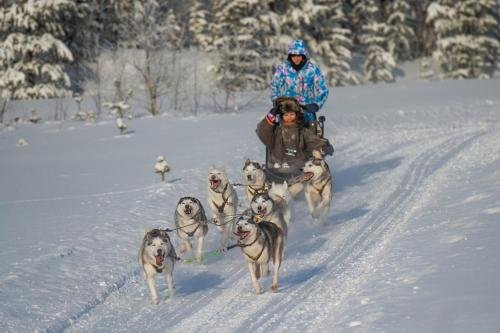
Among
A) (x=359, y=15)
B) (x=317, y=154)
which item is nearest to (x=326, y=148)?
(x=317, y=154)

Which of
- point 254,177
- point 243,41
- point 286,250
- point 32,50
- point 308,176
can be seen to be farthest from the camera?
point 243,41

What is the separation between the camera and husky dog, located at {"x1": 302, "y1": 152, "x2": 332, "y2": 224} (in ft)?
31.2

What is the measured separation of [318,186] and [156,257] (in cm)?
376

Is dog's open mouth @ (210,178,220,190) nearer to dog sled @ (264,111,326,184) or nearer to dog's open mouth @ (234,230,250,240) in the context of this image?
dog sled @ (264,111,326,184)

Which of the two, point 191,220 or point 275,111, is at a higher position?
point 275,111

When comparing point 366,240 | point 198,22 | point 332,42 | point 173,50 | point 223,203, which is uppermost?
point 198,22

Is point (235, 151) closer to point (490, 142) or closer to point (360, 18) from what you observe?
point (490, 142)

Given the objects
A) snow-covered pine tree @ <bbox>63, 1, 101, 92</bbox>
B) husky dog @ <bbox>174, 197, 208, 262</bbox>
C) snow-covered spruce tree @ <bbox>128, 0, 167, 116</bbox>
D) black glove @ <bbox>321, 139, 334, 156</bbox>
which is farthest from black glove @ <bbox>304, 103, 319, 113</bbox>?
snow-covered pine tree @ <bbox>63, 1, 101, 92</bbox>

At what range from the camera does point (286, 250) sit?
27.3 feet

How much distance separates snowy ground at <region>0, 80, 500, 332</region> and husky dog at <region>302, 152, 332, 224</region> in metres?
0.26

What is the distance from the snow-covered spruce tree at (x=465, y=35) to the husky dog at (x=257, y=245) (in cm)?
3804

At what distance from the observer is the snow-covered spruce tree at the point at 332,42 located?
39.8m

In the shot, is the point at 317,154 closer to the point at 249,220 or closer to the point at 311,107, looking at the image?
the point at 311,107

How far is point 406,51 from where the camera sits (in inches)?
1978
